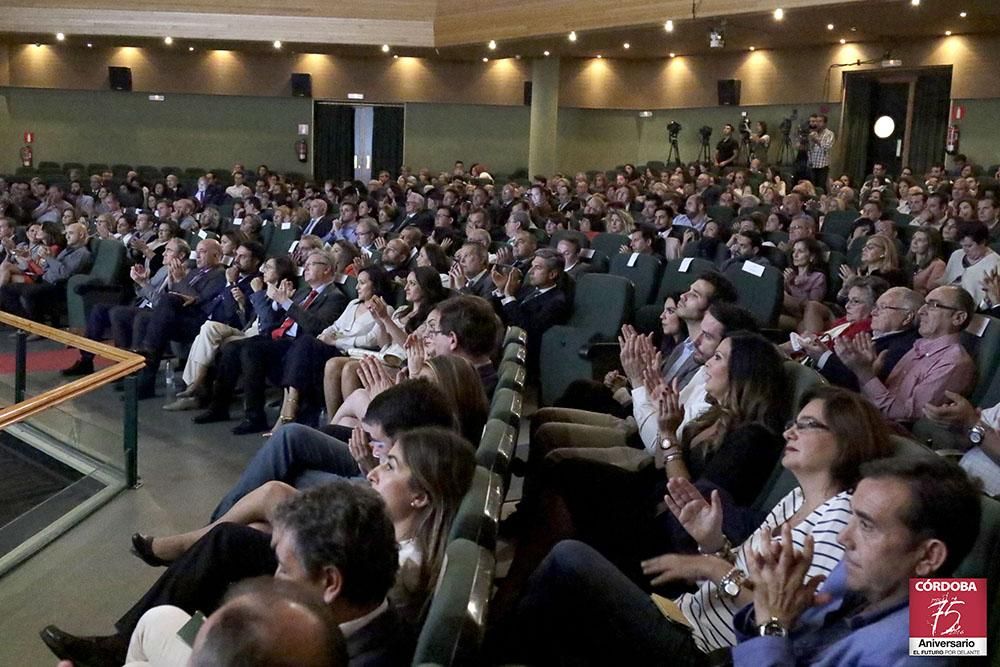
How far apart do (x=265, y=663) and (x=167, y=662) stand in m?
0.87

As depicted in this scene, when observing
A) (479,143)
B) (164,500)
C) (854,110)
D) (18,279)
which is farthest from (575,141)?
(164,500)

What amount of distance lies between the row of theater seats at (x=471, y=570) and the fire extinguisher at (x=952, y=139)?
44.1ft

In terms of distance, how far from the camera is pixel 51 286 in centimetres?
741

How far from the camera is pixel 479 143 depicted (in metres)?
18.6

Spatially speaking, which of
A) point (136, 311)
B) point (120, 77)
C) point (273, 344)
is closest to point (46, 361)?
point (273, 344)

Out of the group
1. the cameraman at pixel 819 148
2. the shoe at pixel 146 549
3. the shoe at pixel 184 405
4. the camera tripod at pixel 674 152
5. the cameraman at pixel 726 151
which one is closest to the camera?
the shoe at pixel 146 549

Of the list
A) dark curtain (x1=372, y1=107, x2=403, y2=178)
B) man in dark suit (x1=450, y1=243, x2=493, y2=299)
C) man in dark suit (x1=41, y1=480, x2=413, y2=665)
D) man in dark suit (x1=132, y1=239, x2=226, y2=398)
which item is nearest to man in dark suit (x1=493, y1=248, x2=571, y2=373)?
man in dark suit (x1=450, y1=243, x2=493, y2=299)

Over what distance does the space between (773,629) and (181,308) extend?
5.00m

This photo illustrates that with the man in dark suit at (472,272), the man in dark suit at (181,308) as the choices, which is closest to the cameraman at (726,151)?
the man in dark suit at (472,272)

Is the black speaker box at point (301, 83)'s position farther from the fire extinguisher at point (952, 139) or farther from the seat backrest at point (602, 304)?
the seat backrest at point (602, 304)

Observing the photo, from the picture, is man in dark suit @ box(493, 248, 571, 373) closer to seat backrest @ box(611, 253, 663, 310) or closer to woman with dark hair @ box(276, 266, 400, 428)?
seat backrest @ box(611, 253, 663, 310)

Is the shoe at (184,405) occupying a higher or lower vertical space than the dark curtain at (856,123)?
lower

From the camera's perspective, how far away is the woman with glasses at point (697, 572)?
1.88 m

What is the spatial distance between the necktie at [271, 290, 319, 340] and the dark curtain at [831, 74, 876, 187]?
467 inches
